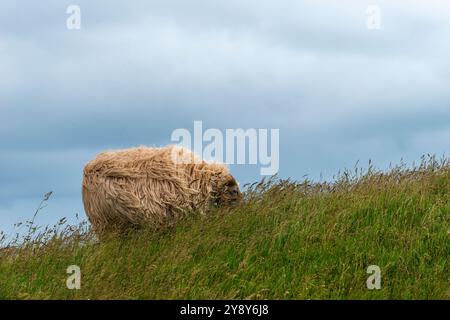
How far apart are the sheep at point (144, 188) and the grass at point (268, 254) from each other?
25cm

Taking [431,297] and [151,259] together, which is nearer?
[431,297]

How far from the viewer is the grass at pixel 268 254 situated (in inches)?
353

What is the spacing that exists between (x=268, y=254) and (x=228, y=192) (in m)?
1.94

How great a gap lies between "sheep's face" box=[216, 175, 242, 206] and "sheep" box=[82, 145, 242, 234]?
135mm

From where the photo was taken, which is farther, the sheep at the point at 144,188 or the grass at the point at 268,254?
the sheep at the point at 144,188

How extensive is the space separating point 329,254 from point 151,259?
2499 millimetres

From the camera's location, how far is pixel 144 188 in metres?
10.8

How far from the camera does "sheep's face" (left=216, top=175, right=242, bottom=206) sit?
37.5 feet

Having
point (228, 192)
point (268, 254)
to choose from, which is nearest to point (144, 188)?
point (228, 192)

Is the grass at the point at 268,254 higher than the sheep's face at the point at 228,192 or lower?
lower

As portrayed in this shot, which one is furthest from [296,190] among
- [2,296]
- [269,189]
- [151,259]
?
[2,296]
